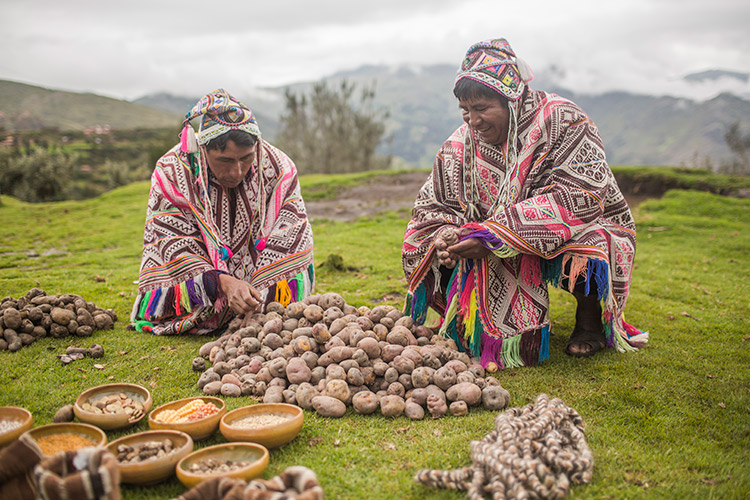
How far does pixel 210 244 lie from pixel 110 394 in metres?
1.79

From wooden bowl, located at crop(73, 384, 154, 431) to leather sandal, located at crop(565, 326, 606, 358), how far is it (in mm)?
3238

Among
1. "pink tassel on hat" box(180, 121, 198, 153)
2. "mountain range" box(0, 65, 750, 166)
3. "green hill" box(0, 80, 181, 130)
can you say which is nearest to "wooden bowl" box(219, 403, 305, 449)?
"pink tassel on hat" box(180, 121, 198, 153)

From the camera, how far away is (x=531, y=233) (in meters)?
3.91

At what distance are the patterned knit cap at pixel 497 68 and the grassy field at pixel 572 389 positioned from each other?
7.31 ft

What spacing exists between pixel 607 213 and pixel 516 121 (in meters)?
1.12

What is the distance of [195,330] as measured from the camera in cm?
479

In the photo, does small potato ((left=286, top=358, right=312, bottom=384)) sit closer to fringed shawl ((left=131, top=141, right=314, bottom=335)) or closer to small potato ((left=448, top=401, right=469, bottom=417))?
small potato ((left=448, top=401, right=469, bottom=417))

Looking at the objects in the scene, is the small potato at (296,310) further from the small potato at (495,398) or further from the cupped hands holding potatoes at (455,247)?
the small potato at (495,398)

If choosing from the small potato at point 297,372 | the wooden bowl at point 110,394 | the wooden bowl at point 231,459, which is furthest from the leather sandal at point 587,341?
the wooden bowl at point 110,394

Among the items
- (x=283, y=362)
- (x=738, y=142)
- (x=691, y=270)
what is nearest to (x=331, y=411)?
(x=283, y=362)

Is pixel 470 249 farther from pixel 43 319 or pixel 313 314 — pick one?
pixel 43 319

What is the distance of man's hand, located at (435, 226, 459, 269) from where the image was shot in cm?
409

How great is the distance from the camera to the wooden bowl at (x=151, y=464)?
7.55 feet

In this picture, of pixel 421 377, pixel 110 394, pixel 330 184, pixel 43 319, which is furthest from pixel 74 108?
pixel 421 377
